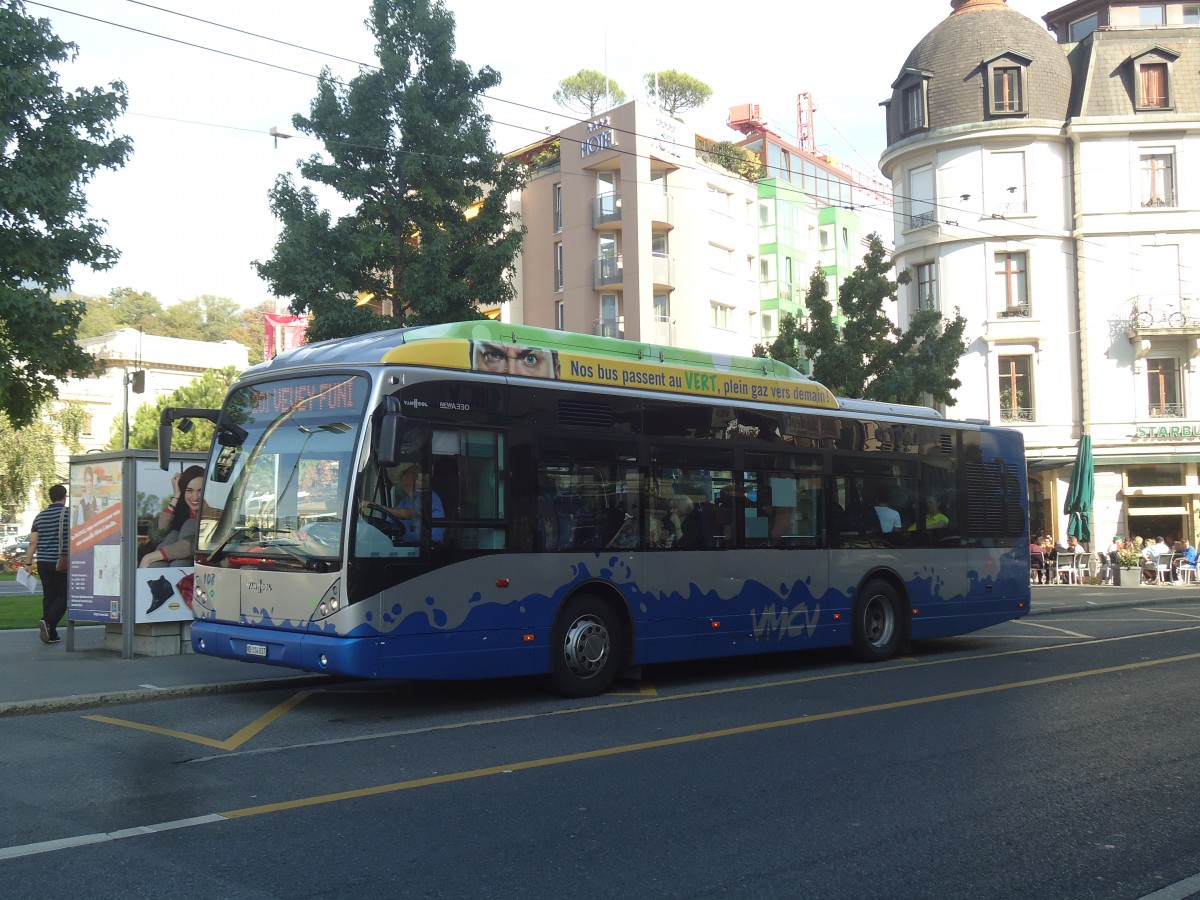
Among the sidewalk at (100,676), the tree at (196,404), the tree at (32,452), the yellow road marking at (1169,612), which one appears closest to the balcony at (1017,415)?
the yellow road marking at (1169,612)

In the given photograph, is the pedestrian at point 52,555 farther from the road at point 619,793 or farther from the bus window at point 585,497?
the bus window at point 585,497

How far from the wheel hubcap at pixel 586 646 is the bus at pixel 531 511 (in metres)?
0.02

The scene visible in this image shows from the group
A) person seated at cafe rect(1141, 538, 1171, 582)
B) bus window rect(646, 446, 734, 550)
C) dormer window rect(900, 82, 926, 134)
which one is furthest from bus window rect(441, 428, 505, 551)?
dormer window rect(900, 82, 926, 134)

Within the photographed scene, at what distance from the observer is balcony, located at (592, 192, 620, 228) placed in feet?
149

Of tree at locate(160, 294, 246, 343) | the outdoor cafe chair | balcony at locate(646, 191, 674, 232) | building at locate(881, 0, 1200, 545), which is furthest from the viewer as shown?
tree at locate(160, 294, 246, 343)

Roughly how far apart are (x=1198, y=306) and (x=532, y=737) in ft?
125

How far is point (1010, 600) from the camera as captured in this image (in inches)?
626

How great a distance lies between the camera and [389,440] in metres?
9.42

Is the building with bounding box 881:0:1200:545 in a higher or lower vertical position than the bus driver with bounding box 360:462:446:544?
higher

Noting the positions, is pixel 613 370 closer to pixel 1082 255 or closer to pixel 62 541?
pixel 62 541

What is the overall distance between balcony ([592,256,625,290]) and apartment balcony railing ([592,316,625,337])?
128 centimetres

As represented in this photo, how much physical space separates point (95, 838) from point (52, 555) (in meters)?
9.62

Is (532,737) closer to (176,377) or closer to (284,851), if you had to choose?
(284,851)

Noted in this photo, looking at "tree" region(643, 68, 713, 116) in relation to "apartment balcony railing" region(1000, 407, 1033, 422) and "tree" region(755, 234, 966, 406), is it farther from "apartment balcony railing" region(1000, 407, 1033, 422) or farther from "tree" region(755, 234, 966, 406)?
"tree" region(755, 234, 966, 406)
